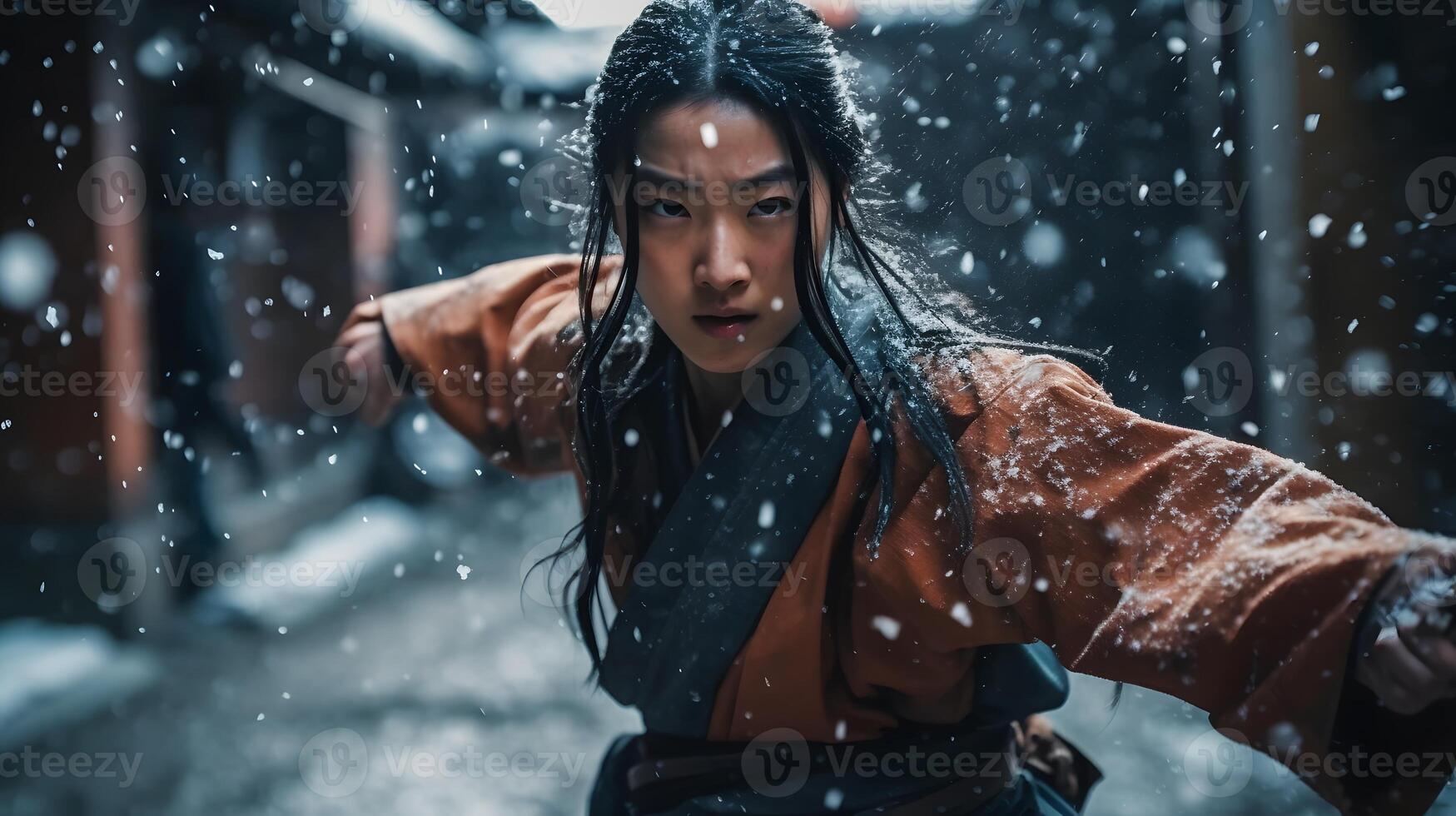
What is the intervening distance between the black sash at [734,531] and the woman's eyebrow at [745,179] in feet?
0.64

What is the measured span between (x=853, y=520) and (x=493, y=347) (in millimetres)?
800

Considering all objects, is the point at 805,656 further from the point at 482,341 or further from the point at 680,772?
the point at 482,341

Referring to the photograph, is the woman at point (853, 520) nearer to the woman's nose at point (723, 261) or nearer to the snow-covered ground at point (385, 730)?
the woman's nose at point (723, 261)

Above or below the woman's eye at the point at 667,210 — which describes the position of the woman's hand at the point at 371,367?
below

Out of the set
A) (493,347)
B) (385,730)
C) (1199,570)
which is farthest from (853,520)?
(385,730)

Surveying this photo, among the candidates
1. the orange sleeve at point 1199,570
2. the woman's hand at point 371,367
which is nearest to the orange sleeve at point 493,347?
the woman's hand at point 371,367

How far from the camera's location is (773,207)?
1.06 meters

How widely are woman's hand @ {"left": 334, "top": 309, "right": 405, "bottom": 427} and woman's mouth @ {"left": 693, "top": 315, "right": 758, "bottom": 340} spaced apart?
742mm

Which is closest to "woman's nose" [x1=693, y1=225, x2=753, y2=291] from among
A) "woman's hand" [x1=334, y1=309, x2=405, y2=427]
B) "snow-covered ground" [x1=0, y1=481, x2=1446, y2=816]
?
"woman's hand" [x1=334, y1=309, x2=405, y2=427]

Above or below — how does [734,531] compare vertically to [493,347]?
below

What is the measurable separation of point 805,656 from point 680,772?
260mm

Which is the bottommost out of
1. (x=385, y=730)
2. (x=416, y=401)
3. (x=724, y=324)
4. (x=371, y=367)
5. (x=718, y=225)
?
(x=385, y=730)

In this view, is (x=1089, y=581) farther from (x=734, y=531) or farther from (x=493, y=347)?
(x=493, y=347)

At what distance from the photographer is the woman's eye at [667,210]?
3.49 ft
